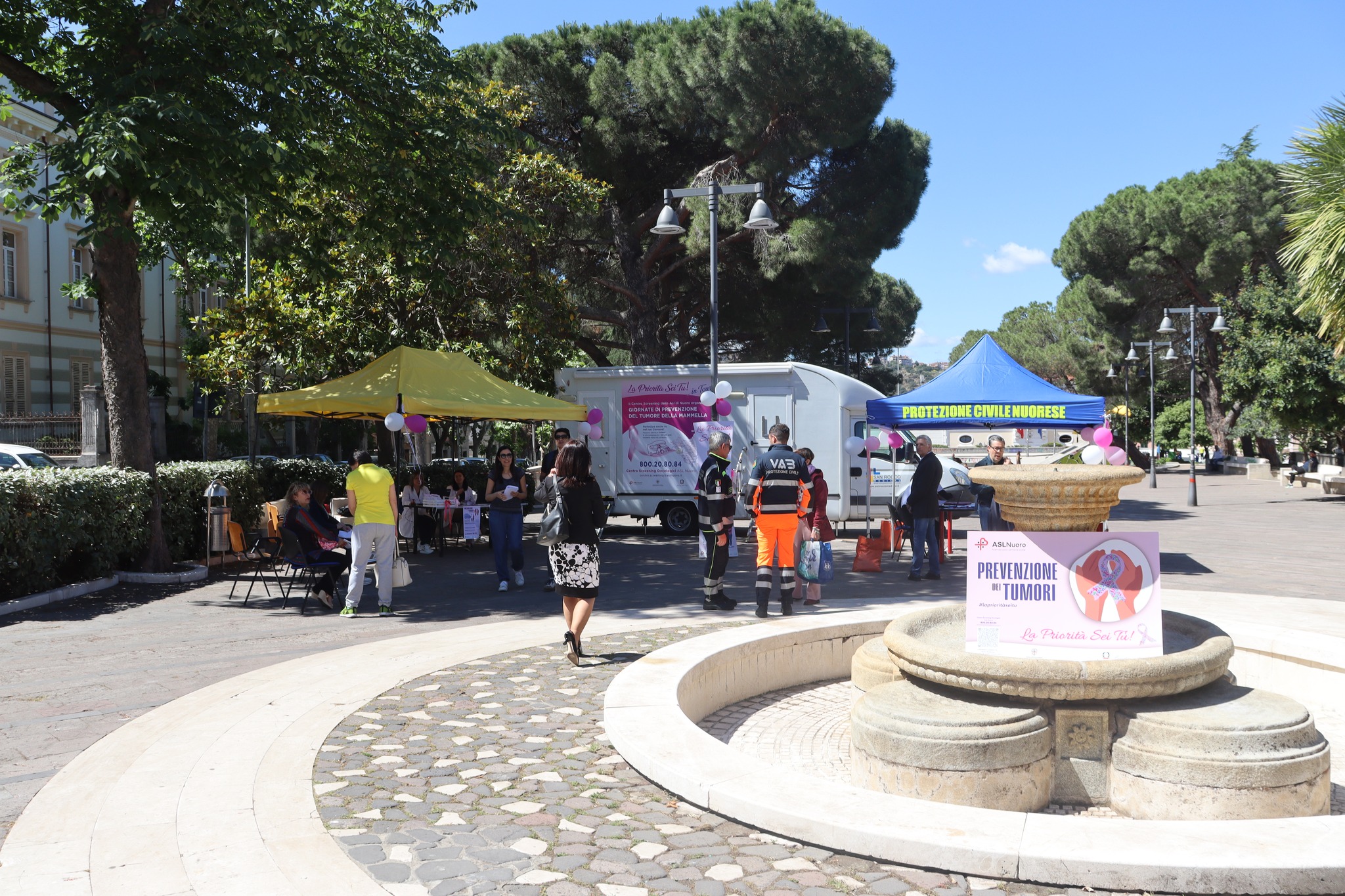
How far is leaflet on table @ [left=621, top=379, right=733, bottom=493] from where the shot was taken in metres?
17.8

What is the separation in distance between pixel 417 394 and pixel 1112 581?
10.1 meters

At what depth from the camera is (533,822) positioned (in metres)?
4.14

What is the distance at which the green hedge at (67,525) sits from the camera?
1015 centimetres

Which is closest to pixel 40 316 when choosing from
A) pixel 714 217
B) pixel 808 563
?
pixel 714 217

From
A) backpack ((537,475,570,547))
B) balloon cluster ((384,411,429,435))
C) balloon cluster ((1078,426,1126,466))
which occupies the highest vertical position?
balloon cluster ((384,411,429,435))

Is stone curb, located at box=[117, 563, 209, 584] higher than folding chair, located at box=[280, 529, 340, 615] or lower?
lower

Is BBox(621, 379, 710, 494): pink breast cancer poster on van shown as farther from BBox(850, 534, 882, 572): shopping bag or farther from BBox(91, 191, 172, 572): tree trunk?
BBox(91, 191, 172, 572): tree trunk

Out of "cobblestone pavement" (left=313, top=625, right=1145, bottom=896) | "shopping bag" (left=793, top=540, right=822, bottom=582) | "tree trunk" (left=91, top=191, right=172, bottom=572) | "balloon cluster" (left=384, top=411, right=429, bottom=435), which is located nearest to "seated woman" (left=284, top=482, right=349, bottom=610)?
"balloon cluster" (left=384, top=411, right=429, bottom=435)

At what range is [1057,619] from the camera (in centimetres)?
500

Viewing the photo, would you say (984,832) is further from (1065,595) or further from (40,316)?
(40,316)

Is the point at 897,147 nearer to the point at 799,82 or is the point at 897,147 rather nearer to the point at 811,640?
the point at 799,82

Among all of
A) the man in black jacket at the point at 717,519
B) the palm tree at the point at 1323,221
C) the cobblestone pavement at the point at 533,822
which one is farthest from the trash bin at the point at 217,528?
the palm tree at the point at 1323,221

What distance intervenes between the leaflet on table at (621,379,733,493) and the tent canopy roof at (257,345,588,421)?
11.5ft

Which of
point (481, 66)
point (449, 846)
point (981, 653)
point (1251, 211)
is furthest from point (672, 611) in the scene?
point (1251, 211)
